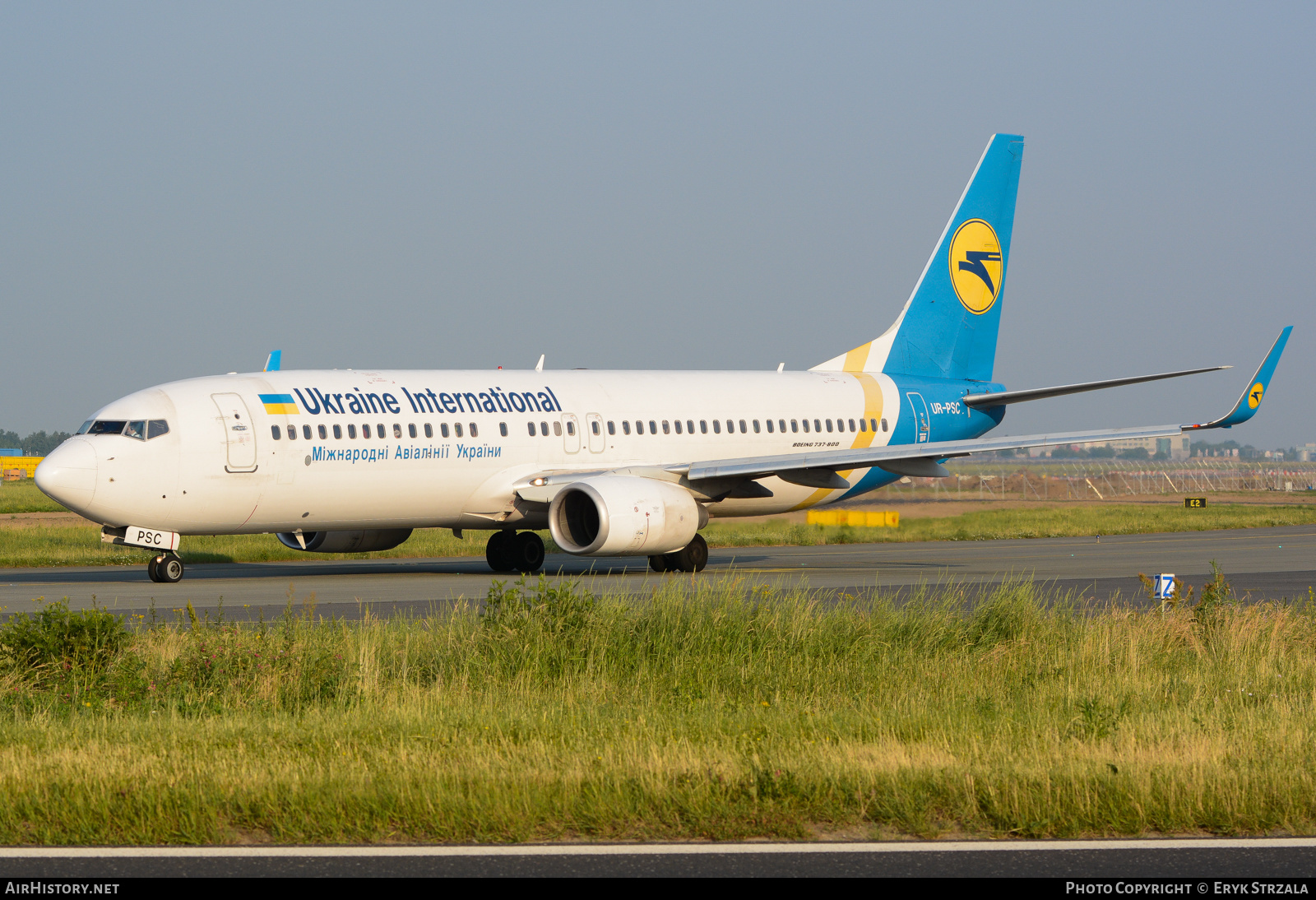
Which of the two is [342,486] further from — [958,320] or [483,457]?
[958,320]

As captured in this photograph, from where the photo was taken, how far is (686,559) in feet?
86.8

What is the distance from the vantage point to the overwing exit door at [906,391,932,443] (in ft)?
101

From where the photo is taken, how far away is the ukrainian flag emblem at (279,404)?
2275cm

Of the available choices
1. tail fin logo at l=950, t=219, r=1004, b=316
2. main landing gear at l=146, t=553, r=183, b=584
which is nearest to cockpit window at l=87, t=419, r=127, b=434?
main landing gear at l=146, t=553, r=183, b=584

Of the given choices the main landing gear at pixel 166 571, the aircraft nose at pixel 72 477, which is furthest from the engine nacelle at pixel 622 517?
the aircraft nose at pixel 72 477

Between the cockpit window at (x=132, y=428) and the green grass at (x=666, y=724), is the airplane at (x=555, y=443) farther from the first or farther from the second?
the green grass at (x=666, y=724)

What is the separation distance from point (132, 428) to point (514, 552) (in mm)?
7806

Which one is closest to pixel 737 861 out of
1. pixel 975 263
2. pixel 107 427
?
pixel 107 427

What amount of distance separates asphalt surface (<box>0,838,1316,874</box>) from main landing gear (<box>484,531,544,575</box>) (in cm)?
2047

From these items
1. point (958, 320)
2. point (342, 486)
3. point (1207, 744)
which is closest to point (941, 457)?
point (958, 320)

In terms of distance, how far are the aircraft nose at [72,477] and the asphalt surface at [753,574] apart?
1363 mm

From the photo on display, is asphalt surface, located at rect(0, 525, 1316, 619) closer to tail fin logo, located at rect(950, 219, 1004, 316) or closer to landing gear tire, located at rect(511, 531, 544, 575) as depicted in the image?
landing gear tire, located at rect(511, 531, 544, 575)

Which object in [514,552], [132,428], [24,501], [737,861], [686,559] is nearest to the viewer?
[737,861]

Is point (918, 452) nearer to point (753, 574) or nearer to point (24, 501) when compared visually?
point (753, 574)
